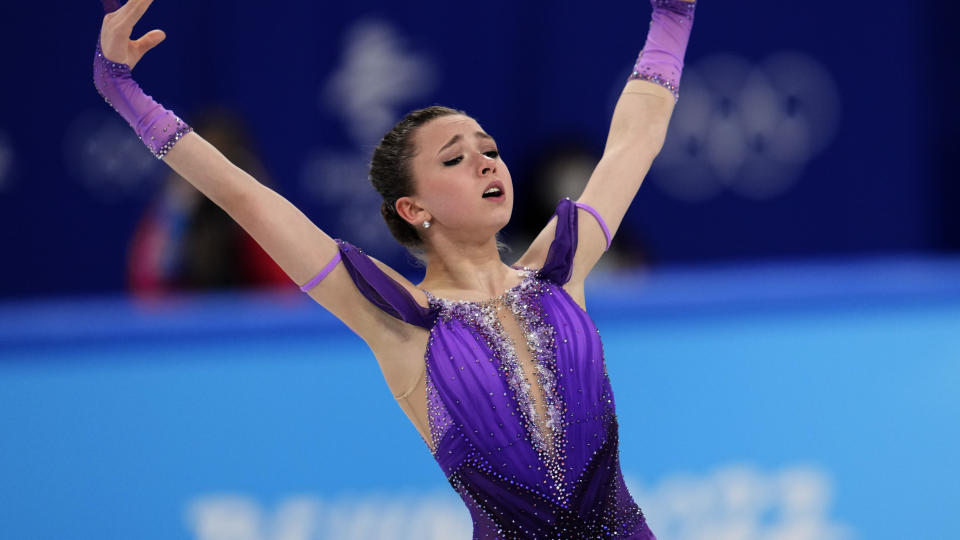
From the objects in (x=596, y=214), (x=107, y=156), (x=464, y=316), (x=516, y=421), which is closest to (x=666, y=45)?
(x=596, y=214)

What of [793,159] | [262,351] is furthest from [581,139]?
[262,351]

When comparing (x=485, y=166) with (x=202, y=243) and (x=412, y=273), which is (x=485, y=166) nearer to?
(x=202, y=243)

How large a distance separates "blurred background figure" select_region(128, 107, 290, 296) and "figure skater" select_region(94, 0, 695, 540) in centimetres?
175

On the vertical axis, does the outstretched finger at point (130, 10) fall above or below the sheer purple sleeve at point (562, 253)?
above

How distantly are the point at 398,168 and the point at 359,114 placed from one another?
3.33 m

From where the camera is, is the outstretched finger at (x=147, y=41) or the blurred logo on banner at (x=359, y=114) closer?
the outstretched finger at (x=147, y=41)

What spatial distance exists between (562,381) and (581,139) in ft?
11.1

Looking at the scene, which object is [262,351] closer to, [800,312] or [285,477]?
[285,477]

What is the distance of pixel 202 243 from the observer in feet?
14.1

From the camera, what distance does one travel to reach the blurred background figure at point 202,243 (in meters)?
4.23

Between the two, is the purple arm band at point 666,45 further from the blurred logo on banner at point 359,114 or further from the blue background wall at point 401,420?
the blurred logo on banner at point 359,114

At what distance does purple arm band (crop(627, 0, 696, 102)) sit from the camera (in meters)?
2.81

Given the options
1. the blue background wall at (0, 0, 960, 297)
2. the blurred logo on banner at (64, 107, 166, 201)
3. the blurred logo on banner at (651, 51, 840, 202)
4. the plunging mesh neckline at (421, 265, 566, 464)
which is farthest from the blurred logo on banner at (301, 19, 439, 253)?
the plunging mesh neckline at (421, 265, 566, 464)

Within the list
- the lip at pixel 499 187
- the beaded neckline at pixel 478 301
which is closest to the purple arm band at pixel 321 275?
the beaded neckline at pixel 478 301
